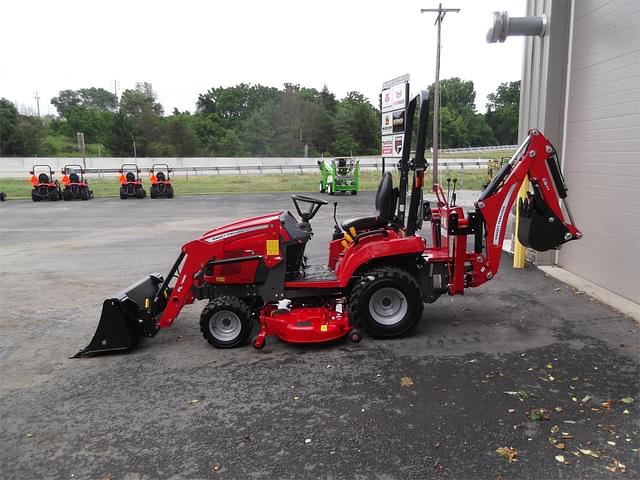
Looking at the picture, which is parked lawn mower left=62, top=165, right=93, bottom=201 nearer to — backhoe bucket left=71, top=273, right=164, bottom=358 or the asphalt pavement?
the asphalt pavement

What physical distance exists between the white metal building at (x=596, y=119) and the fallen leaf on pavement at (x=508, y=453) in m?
3.96

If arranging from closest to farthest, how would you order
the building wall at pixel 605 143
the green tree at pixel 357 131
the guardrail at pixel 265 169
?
the building wall at pixel 605 143, the guardrail at pixel 265 169, the green tree at pixel 357 131

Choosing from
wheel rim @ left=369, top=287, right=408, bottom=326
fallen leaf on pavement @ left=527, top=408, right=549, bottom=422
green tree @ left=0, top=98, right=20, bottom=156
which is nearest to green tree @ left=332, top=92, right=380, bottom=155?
green tree @ left=0, top=98, right=20, bottom=156

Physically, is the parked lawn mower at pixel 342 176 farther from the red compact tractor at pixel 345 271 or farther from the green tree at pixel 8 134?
the green tree at pixel 8 134

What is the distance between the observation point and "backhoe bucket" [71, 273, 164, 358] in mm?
4759

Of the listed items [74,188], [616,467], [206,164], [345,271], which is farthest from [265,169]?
[616,467]

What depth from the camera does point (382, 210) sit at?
5406 mm

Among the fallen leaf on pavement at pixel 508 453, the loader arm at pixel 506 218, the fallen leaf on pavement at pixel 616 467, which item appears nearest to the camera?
the fallen leaf on pavement at pixel 616 467

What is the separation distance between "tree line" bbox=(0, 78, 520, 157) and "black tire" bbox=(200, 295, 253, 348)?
54700 mm

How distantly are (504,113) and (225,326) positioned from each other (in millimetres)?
79953

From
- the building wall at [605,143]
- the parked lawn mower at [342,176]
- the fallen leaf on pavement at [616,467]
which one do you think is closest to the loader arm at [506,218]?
the building wall at [605,143]

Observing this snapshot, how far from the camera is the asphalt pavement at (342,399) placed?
3068mm

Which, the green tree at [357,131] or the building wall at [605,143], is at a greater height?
the green tree at [357,131]

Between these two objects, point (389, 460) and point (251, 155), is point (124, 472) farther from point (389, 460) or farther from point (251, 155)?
point (251, 155)
